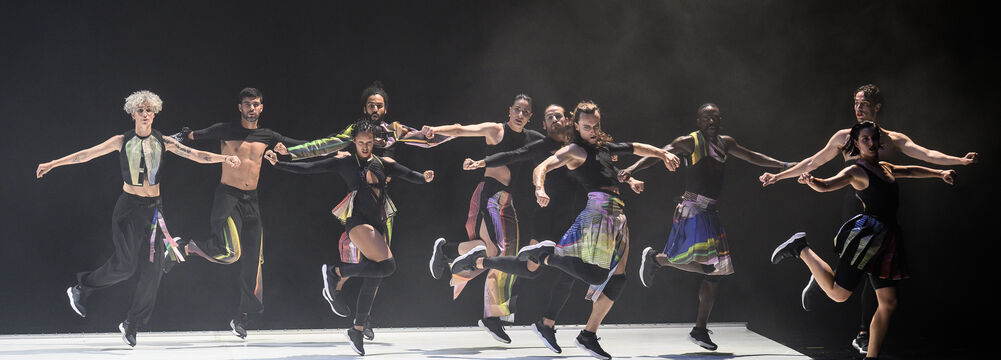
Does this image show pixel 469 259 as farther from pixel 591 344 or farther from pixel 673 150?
pixel 673 150

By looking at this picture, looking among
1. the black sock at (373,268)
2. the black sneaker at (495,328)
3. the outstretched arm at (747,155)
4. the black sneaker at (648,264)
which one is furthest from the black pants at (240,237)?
the outstretched arm at (747,155)

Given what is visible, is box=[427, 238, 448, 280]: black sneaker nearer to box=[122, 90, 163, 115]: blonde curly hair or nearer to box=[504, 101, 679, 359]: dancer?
box=[504, 101, 679, 359]: dancer

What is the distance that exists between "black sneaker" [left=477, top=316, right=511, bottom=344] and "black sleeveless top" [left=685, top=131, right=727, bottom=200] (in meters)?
1.59

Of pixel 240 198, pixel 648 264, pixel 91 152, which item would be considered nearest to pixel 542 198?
pixel 648 264

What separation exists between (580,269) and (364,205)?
1423 mm

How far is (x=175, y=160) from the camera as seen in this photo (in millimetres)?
6887

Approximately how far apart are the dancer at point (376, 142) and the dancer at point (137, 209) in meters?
→ 0.51

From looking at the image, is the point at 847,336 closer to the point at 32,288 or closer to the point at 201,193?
the point at 201,193

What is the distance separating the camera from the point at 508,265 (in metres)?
6.55

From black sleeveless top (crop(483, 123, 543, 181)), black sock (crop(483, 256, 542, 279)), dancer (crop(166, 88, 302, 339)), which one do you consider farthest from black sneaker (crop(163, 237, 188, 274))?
black sleeveless top (crop(483, 123, 543, 181))

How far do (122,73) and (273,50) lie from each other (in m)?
1.00

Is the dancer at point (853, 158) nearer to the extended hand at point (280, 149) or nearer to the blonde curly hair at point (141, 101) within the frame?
the extended hand at point (280, 149)

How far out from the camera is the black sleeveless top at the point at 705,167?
691 cm

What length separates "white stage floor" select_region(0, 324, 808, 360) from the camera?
20.8 feet
